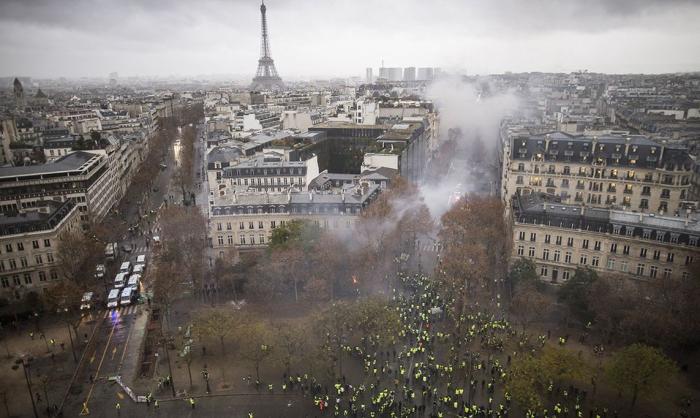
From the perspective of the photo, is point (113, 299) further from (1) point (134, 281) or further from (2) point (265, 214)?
(2) point (265, 214)

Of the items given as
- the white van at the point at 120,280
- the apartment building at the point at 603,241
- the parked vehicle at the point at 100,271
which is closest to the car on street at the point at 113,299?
the white van at the point at 120,280

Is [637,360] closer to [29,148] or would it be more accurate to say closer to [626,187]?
[626,187]

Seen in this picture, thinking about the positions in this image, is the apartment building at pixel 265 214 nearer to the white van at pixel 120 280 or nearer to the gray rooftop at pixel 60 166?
the white van at pixel 120 280

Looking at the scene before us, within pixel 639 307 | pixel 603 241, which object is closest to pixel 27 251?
pixel 639 307

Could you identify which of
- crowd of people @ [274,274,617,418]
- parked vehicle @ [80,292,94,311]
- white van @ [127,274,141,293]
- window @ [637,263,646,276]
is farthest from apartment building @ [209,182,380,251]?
window @ [637,263,646,276]

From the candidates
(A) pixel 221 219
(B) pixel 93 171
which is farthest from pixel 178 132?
(A) pixel 221 219

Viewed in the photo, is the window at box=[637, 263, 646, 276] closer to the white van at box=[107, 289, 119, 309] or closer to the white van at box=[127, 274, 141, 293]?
the white van at box=[127, 274, 141, 293]

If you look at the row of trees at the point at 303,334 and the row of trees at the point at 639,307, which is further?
the row of trees at the point at 639,307
